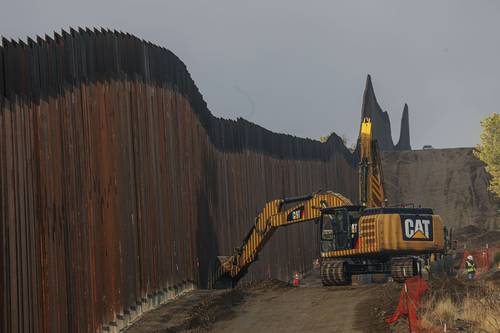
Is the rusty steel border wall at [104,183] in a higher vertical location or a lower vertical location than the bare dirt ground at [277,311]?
higher

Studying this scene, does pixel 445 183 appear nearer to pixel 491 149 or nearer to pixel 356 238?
pixel 491 149

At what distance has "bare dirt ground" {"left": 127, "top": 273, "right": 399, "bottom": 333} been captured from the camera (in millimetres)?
23984

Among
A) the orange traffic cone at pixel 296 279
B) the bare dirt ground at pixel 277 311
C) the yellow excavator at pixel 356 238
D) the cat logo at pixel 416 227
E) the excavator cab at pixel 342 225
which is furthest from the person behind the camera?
the orange traffic cone at pixel 296 279

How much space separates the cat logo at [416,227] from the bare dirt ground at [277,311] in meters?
3.44

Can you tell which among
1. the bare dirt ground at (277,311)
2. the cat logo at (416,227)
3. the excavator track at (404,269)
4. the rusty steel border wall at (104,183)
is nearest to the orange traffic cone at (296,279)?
the rusty steel border wall at (104,183)

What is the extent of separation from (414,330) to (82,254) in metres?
6.95

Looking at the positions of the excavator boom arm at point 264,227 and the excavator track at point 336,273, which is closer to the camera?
the excavator track at point 336,273

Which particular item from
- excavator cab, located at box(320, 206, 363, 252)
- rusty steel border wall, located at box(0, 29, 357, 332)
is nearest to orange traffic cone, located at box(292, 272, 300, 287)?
rusty steel border wall, located at box(0, 29, 357, 332)

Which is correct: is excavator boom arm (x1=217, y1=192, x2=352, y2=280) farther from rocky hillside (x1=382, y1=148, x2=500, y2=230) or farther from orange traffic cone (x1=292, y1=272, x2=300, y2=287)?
rocky hillside (x1=382, y1=148, x2=500, y2=230)

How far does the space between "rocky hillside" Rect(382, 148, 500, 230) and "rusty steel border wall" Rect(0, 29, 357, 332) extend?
5812 centimetres

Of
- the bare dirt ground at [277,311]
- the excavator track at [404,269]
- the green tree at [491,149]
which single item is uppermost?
the green tree at [491,149]

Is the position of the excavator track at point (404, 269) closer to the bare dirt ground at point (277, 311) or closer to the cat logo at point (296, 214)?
the bare dirt ground at point (277, 311)

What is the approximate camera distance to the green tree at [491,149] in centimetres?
9569

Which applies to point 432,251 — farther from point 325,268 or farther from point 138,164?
point 138,164
